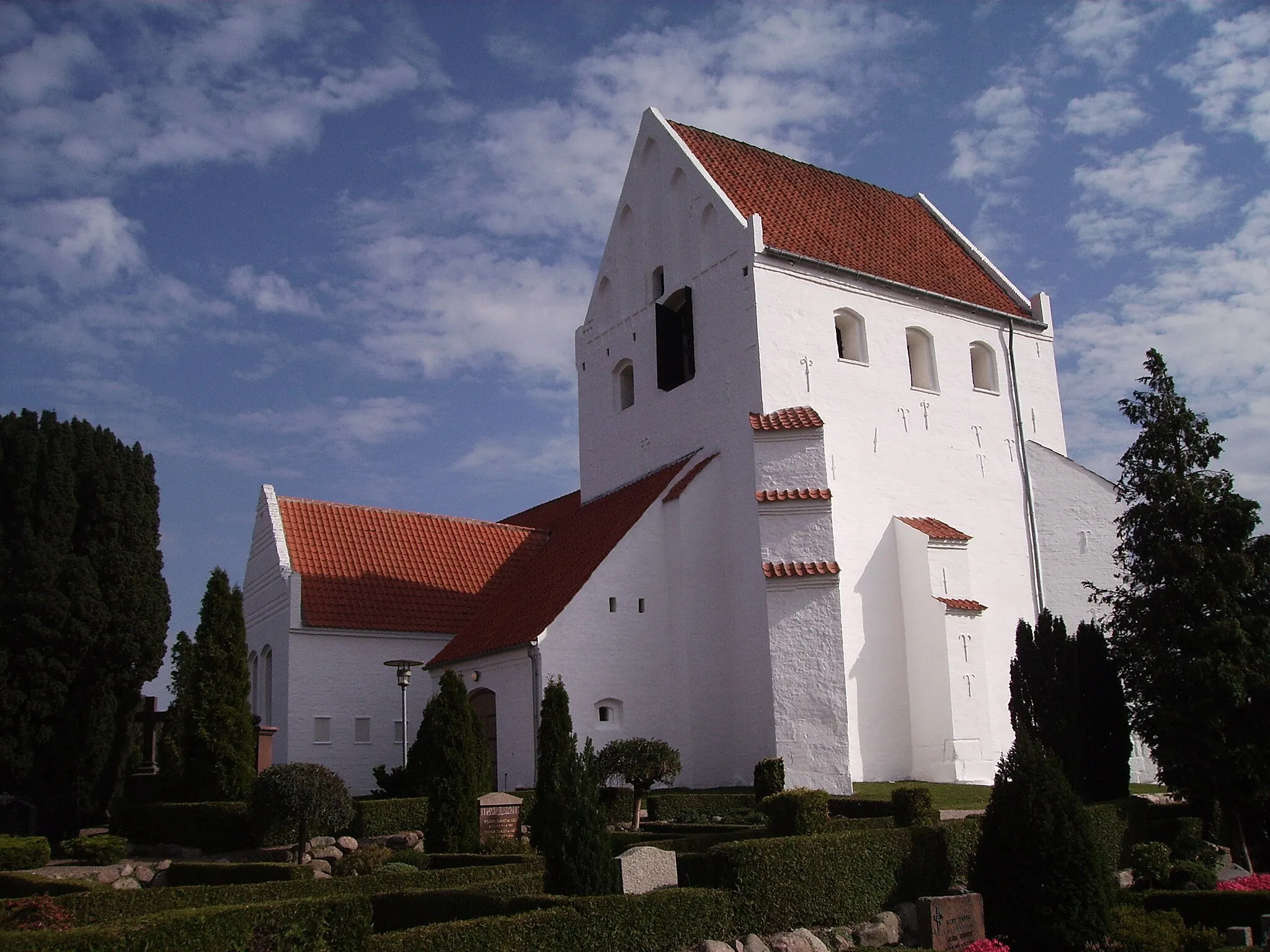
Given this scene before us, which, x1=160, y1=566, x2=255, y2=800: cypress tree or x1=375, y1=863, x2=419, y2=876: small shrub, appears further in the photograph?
x1=160, y1=566, x2=255, y2=800: cypress tree

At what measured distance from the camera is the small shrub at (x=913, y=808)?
14.4 metres

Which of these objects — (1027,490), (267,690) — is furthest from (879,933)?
(267,690)

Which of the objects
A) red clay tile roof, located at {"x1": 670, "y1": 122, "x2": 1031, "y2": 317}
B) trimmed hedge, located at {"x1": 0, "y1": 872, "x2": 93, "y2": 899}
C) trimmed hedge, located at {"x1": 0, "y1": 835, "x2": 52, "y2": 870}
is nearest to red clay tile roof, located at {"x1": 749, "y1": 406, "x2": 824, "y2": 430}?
red clay tile roof, located at {"x1": 670, "y1": 122, "x2": 1031, "y2": 317}

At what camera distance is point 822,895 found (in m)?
11.8

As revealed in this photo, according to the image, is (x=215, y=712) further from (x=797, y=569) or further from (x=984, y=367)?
(x=984, y=367)

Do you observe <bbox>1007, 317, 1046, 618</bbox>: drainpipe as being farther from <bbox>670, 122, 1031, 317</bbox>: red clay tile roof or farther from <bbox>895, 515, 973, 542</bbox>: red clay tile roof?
<bbox>895, 515, 973, 542</bbox>: red clay tile roof

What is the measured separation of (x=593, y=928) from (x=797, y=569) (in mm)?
11867

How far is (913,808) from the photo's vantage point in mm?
14523

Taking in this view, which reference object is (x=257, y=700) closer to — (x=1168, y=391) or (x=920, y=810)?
(x=920, y=810)

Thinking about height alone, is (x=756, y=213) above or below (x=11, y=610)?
above

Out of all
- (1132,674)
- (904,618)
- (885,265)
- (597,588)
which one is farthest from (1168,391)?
(597,588)

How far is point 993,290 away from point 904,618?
9.65 metres

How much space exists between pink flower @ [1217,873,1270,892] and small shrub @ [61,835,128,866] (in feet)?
51.8

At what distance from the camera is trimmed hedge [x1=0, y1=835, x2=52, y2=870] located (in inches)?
656
